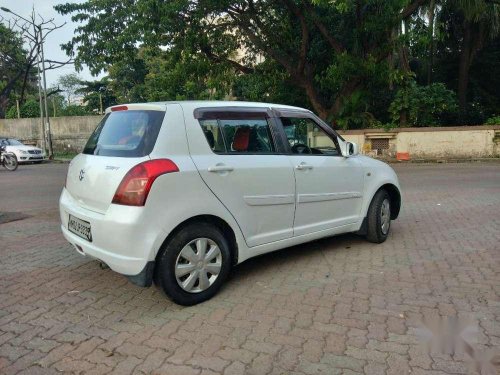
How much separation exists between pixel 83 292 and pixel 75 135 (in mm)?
23879

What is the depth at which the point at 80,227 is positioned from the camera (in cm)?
380

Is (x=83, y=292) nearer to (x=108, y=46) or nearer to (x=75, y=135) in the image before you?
(x=108, y=46)

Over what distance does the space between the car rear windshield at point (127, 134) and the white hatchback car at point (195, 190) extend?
0.04 feet

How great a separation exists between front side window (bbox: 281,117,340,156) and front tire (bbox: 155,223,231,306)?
133 cm

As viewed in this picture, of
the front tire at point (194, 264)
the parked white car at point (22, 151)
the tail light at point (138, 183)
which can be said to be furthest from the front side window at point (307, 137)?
the parked white car at point (22, 151)

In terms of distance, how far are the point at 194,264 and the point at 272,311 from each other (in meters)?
0.74

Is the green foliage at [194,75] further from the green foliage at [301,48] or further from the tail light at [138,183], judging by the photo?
the tail light at [138,183]

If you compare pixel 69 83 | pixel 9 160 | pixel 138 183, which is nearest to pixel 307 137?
pixel 138 183

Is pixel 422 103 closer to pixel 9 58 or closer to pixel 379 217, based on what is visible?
pixel 379 217

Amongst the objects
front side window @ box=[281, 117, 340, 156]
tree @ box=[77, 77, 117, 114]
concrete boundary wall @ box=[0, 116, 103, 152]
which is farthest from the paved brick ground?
tree @ box=[77, 77, 117, 114]

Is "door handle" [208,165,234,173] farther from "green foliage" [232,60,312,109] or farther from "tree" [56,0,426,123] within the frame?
"green foliage" [232,60,312,109]

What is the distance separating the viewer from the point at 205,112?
152 inches

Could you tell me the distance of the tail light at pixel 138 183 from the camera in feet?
11.0

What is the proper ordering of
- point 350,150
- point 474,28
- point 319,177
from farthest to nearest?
point 474,28, point 350,150, point 319,177
